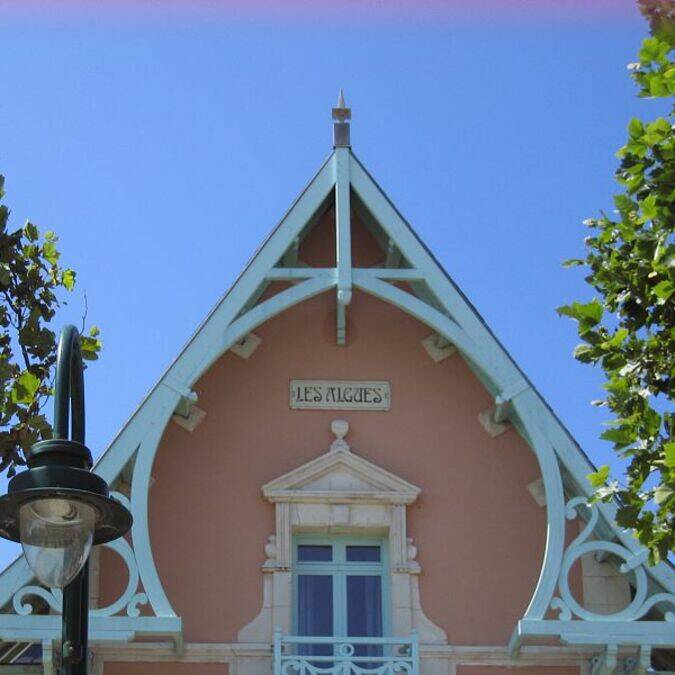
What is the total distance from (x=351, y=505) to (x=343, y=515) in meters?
0.13

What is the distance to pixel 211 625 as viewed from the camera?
14500mm

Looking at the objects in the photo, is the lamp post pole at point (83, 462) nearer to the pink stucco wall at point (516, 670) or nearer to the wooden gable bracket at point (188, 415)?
the wooden gable bracket at point (188, 415)

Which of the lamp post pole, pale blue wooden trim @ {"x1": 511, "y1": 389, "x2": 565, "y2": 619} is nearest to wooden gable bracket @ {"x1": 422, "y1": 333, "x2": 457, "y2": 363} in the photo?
pale blue wooden trim @ {"x1": 511, "y1": 389, "x2": 565, "y2": 619}

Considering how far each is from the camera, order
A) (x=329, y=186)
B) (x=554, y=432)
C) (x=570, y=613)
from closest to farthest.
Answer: (x=570, y=613) → (x=554, y=432) → (x=329, y=186)

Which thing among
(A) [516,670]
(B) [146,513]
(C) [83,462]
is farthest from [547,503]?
(C) [83,462]

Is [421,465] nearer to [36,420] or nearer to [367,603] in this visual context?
[367,603]

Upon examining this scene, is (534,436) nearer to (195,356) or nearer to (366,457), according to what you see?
(366,457)

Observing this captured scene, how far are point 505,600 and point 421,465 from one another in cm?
154

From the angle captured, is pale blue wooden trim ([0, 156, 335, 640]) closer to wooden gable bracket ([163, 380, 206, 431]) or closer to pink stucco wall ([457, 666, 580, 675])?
wooden gable bracket ([163, 380, 206, 431])

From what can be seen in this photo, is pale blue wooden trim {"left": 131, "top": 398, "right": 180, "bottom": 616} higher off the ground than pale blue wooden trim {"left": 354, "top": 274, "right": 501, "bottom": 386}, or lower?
lower

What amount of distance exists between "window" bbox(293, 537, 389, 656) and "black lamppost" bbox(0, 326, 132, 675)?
20.2 feet

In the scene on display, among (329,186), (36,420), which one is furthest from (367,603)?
(36,420)

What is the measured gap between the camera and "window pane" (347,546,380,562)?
49.8 ft

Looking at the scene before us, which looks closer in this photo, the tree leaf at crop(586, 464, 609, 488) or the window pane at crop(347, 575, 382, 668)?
the tree leaf at crop(586, 464, 609, 488)
